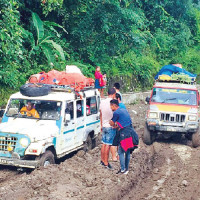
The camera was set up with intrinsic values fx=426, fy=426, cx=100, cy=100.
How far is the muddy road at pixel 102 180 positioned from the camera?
8555mm

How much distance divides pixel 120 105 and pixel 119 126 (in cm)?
95

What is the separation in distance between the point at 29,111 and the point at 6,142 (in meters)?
1.35

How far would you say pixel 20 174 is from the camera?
32.8 feet

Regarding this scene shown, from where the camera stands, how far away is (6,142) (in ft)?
32.6

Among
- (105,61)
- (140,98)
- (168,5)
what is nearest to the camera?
(105,61)

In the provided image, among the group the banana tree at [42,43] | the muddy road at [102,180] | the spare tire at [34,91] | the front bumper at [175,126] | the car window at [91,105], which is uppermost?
the banana tree at [42,43]

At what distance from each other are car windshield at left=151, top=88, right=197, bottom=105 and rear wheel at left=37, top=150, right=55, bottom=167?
6.01 meters

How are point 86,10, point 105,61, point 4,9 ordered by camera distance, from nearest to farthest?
point 4,9 → point 86,10 → point 105,61

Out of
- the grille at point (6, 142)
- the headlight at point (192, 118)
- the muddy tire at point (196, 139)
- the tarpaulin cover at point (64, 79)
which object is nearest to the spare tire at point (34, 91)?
the tarpaulin cover at point (64, 79)

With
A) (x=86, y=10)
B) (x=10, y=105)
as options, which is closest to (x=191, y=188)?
(x=10, y=105)

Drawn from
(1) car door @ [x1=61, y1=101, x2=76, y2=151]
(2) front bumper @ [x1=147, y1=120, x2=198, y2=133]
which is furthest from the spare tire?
(2) front bumper @ [x1=147, y1=120, x2=198, y2=133]

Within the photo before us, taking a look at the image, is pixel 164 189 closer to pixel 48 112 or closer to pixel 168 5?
pixel 48 112

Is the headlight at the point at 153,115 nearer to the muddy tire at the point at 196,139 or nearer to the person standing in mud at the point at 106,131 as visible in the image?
the muddy tire at the point at 196,139

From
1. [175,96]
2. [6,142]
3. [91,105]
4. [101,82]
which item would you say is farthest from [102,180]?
[101,82]
